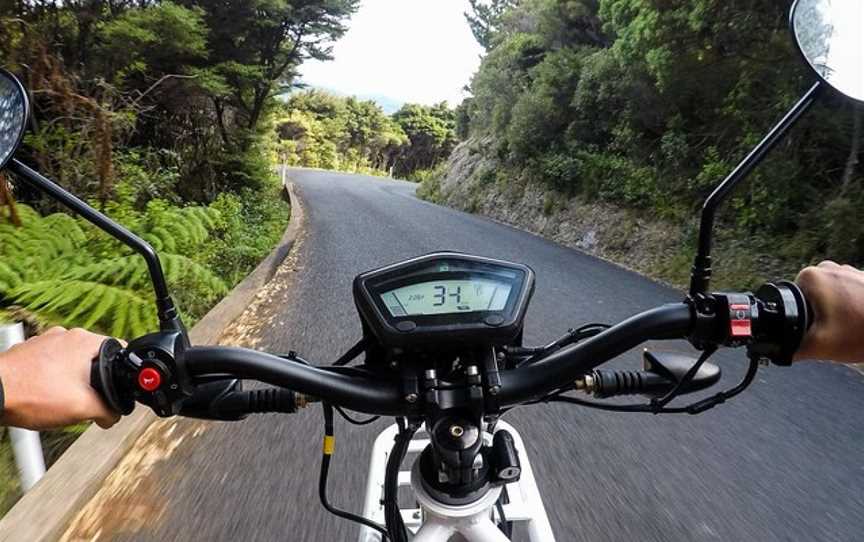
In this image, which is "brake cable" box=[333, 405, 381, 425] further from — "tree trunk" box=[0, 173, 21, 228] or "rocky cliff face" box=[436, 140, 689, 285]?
"rocky cliff face" box=[436, 140, 689, 285]

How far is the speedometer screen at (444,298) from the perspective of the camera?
2.88 ft

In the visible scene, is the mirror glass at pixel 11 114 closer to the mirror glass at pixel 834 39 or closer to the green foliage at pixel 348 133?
the mirror glass at pixel 834 39

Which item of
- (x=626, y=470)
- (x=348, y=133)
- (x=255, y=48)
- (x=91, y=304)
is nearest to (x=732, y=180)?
(x=626, y=470)

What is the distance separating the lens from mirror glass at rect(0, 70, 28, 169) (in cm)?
104

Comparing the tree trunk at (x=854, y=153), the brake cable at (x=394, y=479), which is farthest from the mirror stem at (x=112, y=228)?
the tree trunk at (x=854, y=153)

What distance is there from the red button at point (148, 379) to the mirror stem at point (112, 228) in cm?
9

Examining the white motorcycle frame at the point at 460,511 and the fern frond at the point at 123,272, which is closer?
the white motorcycle frame at the point at 460,511

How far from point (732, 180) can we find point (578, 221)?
10538 mm

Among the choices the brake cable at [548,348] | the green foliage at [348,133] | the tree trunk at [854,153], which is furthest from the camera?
the green foliage at [348,133]

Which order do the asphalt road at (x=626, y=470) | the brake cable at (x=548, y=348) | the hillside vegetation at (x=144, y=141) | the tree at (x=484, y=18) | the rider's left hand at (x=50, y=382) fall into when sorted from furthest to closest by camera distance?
the tree at (x=484, y=18)
the hillside vegetation at (x=144, y=141)
the asphalt road at (x=626, y=470)
the brake cable at (x=548, y=348)
the rider's left hand at (x=50, y=382)

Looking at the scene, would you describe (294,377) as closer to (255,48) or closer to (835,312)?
(835,312)

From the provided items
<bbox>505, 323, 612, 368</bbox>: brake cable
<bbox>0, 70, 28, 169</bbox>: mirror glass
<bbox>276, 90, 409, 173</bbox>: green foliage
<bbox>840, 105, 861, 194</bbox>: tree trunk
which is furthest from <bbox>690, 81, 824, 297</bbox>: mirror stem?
<bbox>276, 90, 409, 173</bbox>: green foliage

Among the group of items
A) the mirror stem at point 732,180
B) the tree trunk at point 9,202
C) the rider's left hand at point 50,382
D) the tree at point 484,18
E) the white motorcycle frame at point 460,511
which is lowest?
the tree trunk at point 9,202

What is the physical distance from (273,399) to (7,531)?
5.69 ft
